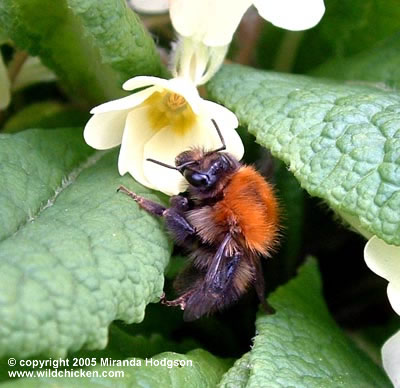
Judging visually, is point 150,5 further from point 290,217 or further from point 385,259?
point 385,259

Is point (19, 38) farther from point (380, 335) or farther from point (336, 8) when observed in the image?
point (380, 335)

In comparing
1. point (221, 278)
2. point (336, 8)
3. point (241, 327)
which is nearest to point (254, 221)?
point (221, 278)

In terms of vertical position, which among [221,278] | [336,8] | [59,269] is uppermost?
[336,8]

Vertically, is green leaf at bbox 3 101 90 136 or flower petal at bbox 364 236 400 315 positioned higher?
flower petal at bbox 364 236 400 315

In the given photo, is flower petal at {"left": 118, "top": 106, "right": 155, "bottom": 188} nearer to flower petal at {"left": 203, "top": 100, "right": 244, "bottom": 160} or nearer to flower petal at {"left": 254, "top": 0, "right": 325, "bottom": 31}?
flower petal at {"left": 203, "top": 100, "right": 244, "bottom": 160}

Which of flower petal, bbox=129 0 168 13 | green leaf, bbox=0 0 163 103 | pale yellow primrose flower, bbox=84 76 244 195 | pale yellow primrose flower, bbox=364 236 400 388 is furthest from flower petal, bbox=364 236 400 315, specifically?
flower petal, bbox=129 0 168 13

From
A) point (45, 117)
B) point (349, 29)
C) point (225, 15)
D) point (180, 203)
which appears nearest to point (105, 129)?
point (180, 203)
